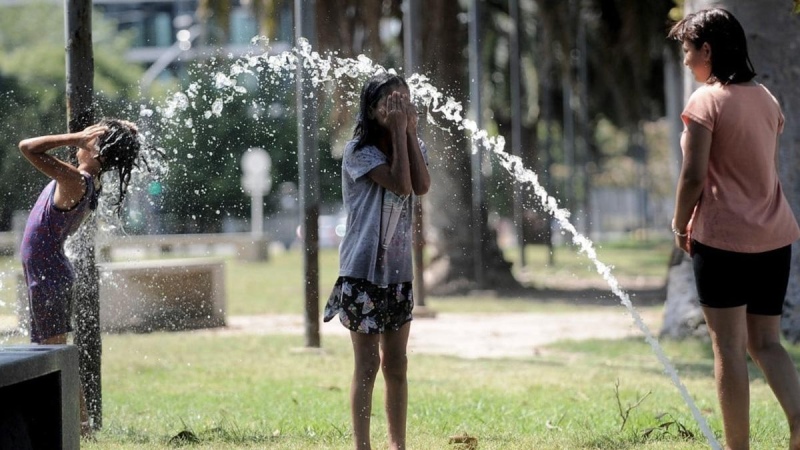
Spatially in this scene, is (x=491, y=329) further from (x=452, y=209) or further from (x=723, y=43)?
(x=723, y=43)

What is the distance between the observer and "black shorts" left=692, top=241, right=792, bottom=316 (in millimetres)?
4793

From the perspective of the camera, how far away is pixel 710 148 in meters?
4.82

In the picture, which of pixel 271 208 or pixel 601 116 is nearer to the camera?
pixel 601 116

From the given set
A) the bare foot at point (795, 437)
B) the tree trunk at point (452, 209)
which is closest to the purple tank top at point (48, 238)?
the bare foot at point (795, 437)

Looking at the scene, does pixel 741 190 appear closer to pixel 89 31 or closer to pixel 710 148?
pixel 710 148

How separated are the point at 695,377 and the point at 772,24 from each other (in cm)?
305

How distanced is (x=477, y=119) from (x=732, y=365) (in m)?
13.4

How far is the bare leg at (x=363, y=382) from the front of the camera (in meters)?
4.98

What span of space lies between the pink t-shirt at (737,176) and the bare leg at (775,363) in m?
0.30

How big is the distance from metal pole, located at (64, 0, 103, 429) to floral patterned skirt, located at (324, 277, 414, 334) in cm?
192

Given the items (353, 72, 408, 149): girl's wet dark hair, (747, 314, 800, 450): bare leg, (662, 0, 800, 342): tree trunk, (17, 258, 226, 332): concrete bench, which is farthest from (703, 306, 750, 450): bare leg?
(17, 258, 226, 332): concrete bench

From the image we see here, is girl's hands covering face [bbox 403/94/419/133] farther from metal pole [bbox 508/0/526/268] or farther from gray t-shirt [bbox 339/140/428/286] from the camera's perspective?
metal pole [bbox 508/0/526/268]

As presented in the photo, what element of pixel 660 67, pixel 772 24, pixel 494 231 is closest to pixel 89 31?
pixel 772 24

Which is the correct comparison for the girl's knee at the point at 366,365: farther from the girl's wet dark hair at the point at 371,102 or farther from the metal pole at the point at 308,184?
the metal pole at the point at 308,184
